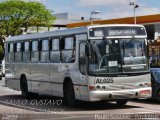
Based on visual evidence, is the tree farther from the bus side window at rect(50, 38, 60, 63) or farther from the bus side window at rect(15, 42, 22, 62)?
the bus side window at rect(50, 38, 60, 63)

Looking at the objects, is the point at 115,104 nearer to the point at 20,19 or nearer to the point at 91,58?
the point at 91,58

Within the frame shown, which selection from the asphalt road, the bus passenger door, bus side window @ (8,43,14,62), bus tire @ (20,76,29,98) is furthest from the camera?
bus side window @ (8,43,14,62)

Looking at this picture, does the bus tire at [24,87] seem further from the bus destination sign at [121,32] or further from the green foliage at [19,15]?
the green foliage at [19,15]

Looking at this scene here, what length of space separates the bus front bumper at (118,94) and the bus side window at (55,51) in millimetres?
2927

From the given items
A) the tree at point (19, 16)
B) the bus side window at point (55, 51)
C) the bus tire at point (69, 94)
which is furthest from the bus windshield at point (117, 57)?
the tree at point (19, 16)

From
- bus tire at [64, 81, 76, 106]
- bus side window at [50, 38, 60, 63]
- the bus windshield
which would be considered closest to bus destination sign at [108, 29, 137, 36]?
the bus windshield

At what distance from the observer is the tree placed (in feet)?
237

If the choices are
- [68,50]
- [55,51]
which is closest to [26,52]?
[55,51]

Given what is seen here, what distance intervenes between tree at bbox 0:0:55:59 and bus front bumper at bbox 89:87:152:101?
183ft

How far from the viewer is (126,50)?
16.9 m

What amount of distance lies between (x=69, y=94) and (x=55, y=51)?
198 centimetres

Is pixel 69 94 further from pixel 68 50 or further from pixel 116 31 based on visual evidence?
pixel 116 31

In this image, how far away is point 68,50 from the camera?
1798 centimetres

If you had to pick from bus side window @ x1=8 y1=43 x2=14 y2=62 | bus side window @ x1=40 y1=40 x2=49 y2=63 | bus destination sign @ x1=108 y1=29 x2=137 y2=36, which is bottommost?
bus side window @ x1=8 y1=43 x2=14 y2=62
